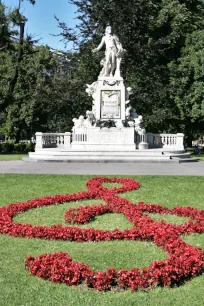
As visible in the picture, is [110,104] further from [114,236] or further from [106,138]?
[114,236]

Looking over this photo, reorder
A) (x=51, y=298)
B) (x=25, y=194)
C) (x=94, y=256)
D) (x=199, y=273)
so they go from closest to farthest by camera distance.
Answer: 1. (x=51, y=298)
2. (x=199, y=273)
3. (x=94, y=256)
4. (x=25, y=194)

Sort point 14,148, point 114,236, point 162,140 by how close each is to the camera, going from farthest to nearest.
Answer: point 14,148 < point 162,140 < point 114,236

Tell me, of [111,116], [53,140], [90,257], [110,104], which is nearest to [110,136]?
[111,116]

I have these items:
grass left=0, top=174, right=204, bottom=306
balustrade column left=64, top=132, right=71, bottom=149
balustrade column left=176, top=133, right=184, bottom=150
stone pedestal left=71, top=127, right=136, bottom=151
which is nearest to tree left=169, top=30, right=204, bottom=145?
balustrade column left=176, top=133, right=184, bottom=150

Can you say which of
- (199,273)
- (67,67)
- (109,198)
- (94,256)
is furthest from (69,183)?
(67,67)

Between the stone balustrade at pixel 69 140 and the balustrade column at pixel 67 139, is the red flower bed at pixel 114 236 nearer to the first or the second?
the stone balustrade at pixel 69 140

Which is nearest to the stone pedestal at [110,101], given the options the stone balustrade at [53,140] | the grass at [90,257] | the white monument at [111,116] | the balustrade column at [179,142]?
the white monument at [111,116]

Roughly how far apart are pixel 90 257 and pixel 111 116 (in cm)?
1988

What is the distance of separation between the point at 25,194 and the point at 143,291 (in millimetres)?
6514

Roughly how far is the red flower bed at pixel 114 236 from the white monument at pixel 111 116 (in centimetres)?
1225

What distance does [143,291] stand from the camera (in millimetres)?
4359

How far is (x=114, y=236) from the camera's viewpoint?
20.9ft

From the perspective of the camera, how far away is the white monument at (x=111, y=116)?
76.9ft

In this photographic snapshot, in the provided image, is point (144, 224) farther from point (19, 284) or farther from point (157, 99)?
point (157, 99)
